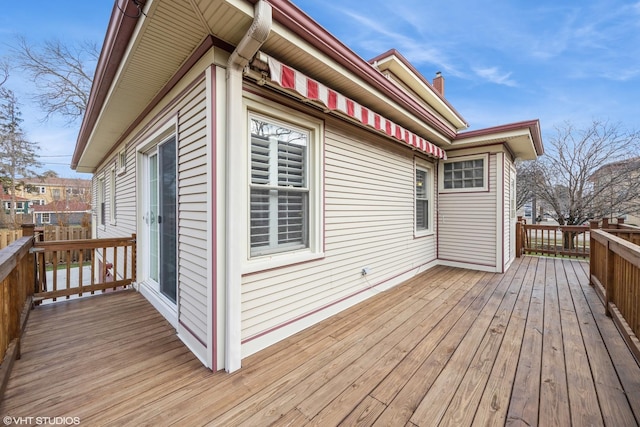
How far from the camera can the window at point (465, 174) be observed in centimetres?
552

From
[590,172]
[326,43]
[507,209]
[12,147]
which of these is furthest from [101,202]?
[590,172]

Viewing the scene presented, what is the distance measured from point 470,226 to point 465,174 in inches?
45.6

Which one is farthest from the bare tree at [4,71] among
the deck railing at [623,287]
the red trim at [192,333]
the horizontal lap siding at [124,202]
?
the deck railing at [623,287]

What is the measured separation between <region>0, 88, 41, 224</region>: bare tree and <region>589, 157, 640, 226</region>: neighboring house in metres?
26.7

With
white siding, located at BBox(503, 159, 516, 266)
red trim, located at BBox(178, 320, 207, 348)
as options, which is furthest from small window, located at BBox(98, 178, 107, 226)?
white siding, located at BBox(503, 159, 516, 266)

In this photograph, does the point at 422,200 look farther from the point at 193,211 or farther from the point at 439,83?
the point at 439,83

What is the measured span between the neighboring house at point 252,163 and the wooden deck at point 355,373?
31cm

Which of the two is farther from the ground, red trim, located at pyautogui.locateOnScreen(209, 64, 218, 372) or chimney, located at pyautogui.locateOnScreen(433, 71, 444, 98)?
chimney, located at pyautogui.locateOnScreen(433, 71, 444, 98)

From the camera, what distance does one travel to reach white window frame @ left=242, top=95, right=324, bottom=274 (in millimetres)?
2414

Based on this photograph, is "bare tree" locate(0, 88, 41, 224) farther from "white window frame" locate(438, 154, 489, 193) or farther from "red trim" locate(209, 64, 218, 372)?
"white window frame" locate(438, 154, 489, 193)

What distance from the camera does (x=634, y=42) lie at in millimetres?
8703

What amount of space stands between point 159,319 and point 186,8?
3132 mm

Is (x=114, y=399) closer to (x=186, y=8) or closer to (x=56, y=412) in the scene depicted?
(x=56, y=412)

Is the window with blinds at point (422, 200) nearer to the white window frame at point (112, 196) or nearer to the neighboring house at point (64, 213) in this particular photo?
the white window frame at point (112, 196)
